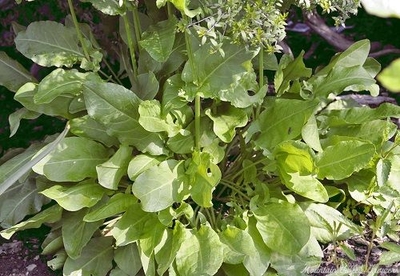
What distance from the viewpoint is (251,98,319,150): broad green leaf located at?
146cm

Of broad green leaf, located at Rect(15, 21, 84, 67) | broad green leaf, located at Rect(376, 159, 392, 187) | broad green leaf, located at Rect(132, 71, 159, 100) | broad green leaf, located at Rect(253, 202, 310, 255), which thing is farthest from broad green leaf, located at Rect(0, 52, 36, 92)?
broad green leaf, located at Rect(376, 159, 392, 187)

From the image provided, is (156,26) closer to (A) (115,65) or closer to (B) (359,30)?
(A) (115,65)

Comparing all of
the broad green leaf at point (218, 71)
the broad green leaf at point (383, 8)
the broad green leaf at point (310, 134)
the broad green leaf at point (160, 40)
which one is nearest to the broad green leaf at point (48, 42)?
the broad green leaf at point (160, 40)

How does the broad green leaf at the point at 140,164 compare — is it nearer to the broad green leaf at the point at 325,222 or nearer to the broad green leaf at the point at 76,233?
the broad green leaf at the point at 76,233

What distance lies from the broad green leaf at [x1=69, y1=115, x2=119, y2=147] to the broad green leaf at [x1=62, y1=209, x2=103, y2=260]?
23cm

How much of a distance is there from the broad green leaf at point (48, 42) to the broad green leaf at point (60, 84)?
0.12 meters

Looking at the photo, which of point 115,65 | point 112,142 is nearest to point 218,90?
point 112,142

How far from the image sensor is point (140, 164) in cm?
149

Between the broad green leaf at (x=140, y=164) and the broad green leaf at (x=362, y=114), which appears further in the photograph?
the broad green leaf at (x=362, y=114)

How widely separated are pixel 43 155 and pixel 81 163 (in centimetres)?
12

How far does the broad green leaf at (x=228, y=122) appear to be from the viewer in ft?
4.94

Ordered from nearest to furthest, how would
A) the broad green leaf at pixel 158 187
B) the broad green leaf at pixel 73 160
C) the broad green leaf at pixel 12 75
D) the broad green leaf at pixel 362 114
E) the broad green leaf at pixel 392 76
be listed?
the broad green leaf at pixel 392 76 < the broad green leaf at pixel 158 187 < the broad green leaf at pixel 73 160 < the broad green leaf at pixel 362 114 < the broad green leaf at pixel 12 75

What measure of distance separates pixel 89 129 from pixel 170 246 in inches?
16.0

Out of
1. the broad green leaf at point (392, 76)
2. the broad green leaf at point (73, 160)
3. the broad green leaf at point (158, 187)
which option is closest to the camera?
the broad green leaf at point (392, 76)
